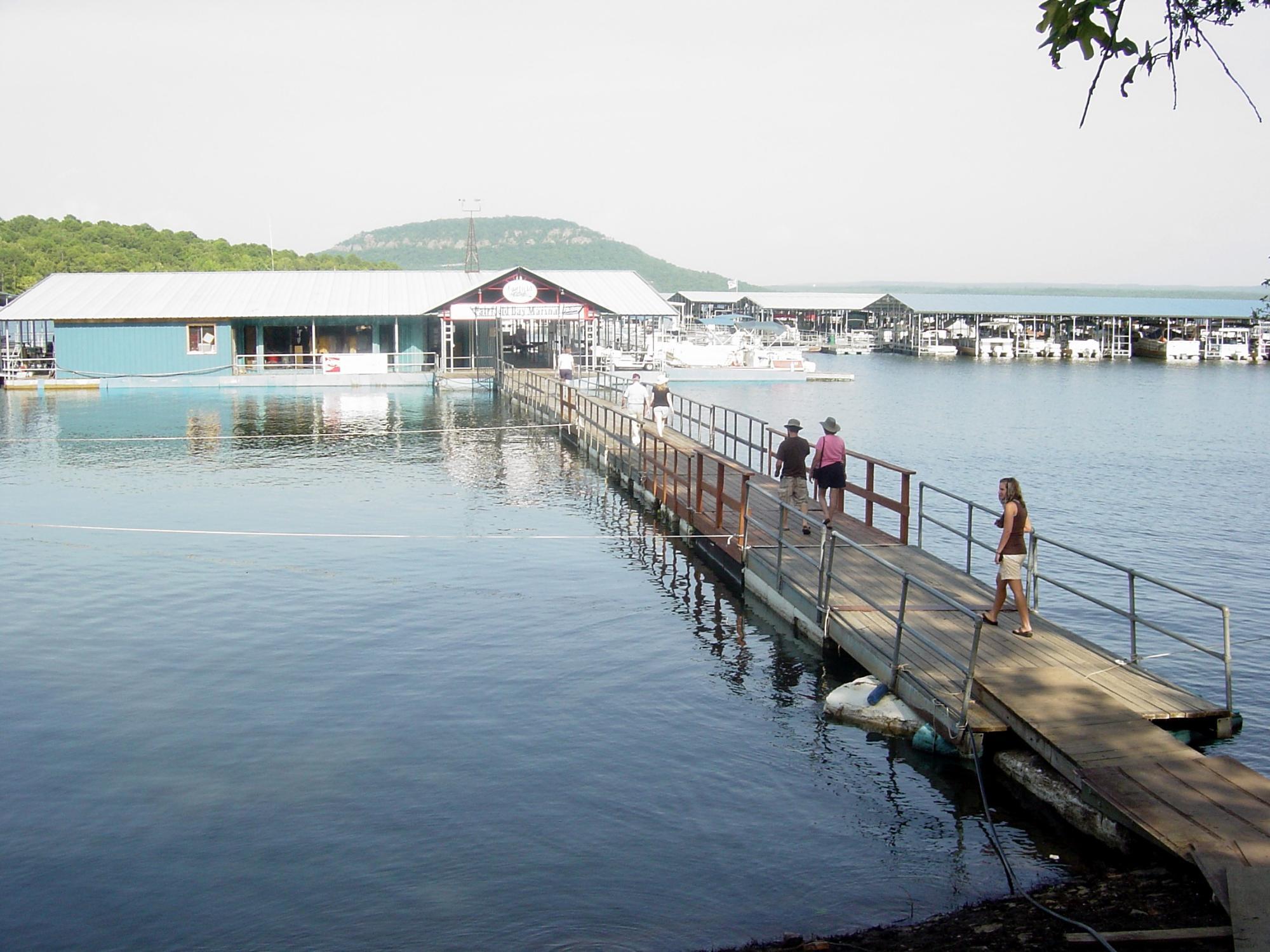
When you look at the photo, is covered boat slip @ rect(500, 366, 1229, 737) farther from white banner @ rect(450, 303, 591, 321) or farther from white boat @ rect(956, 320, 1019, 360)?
white boat @ rect(956, 320, 1019, 360)

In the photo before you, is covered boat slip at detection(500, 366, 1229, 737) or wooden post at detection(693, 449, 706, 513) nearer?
covered boat slip at detection(500, 366, 1229, 737)

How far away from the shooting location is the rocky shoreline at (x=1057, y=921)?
7.95m

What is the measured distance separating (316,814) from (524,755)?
225 centimetres

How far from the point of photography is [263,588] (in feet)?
62.5

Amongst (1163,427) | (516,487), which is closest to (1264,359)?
(1163,427)

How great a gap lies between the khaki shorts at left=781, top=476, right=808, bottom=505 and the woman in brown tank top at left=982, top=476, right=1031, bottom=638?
6203mm

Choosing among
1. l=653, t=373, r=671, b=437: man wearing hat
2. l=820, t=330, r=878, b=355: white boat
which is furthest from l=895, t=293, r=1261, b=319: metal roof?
l=653, t=373, r=671, b=437: man wearing hat

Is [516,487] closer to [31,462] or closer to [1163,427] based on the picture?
[31,462]

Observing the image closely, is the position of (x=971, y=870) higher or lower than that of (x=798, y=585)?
lower

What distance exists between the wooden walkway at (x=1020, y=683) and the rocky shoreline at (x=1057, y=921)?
27 centimetres

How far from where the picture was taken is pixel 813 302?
14062 centimetres

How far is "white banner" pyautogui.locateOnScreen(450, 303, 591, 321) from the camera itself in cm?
5659

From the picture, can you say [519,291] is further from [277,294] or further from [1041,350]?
[1041,350]

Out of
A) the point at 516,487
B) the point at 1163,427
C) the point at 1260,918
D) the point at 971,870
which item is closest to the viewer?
the point at 1260,918
